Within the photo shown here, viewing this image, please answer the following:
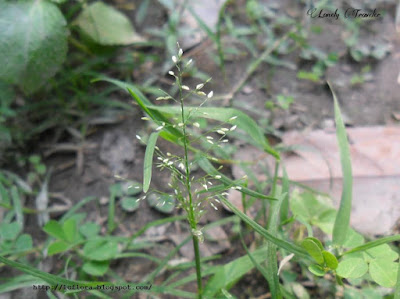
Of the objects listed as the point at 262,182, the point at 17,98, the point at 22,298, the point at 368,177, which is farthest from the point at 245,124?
the point at 17,98

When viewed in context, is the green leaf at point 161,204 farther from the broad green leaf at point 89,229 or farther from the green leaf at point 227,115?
the green leaf at point 227,115

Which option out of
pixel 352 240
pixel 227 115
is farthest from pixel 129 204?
pixel 352 240

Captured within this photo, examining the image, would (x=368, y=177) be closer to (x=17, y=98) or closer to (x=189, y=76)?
(x=189, y=76)

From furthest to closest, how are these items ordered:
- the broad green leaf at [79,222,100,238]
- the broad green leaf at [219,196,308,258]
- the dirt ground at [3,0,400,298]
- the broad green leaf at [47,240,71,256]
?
the dirt ground at [3,0,400,298]
the broad green leaf at [79,222,100,238]
the broad green leaf at [47,240,71,256]
the broad green leaf at [219,196,308,258]

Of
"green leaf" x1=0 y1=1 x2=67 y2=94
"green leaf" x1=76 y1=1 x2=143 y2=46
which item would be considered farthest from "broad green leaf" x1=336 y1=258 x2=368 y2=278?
"green leaf" x1=76 y1=1 x2=143 y2=46

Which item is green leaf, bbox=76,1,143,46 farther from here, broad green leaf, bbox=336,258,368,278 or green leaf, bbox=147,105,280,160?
broad green leaf, bbox=336,258,368,278

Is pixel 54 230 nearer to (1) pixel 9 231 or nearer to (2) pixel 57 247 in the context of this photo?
(2) pixel 57 247
